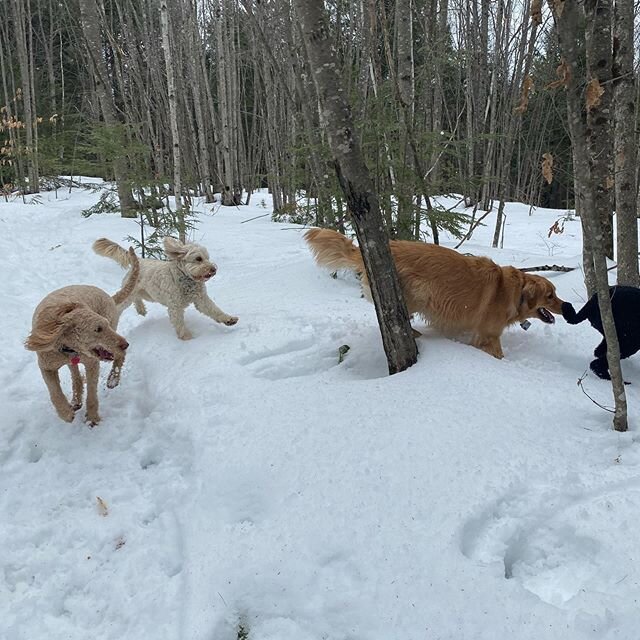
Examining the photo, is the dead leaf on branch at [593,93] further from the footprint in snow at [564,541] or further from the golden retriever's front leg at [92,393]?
the golden retriever's front leg at [92,393]

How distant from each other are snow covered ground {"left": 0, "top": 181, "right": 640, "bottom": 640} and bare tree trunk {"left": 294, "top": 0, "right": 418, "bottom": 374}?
0.32 m

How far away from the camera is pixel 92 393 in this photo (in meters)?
3.92

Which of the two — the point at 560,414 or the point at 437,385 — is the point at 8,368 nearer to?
the point at 437,385

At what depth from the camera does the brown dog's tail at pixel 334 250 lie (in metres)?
4.80

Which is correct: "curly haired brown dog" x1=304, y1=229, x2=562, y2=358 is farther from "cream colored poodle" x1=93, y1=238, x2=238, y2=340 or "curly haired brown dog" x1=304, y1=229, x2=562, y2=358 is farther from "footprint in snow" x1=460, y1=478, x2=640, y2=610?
"footprint in snow" x1=460, y1=478, x2=640, y2=610

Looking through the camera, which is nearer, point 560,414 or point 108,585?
point 108,585

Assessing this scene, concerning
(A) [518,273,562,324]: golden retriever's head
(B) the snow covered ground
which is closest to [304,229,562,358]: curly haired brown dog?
(A) [518,273,562,324]: golden retriever's head

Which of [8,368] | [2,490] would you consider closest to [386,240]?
[2,490]

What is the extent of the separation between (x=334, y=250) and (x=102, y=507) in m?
2.96

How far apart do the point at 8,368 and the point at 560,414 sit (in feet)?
16.4

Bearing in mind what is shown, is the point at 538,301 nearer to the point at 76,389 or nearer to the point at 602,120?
the point at 602,120

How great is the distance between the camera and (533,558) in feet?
7.61

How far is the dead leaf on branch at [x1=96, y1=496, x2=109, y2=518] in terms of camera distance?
3.02m

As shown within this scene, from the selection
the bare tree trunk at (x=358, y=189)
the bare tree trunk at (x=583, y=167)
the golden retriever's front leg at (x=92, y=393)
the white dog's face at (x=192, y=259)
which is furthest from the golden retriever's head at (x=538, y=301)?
the golden retriever's front leg at (x=92, y=393)
